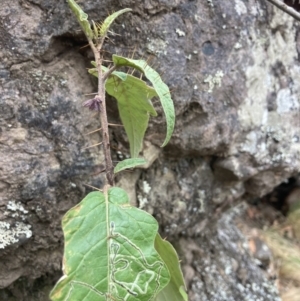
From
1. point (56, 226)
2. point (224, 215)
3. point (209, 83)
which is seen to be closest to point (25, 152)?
point (56, 226)

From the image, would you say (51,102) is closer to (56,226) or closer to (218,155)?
(56,226)

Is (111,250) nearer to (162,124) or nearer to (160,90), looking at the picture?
(160,90)

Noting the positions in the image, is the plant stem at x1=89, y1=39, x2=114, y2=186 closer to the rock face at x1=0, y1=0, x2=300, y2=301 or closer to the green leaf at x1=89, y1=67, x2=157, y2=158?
the green leaf at x1=89, y1=67, x2=157, y2=158

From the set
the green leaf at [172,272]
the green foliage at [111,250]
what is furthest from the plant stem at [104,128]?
the green leaf at [172,272]

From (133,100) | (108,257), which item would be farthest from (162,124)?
(108,257)

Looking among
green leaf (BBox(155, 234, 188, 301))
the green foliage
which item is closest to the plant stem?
the green foliage

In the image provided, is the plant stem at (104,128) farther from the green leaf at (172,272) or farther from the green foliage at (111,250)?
the green leaf at (172,272)
